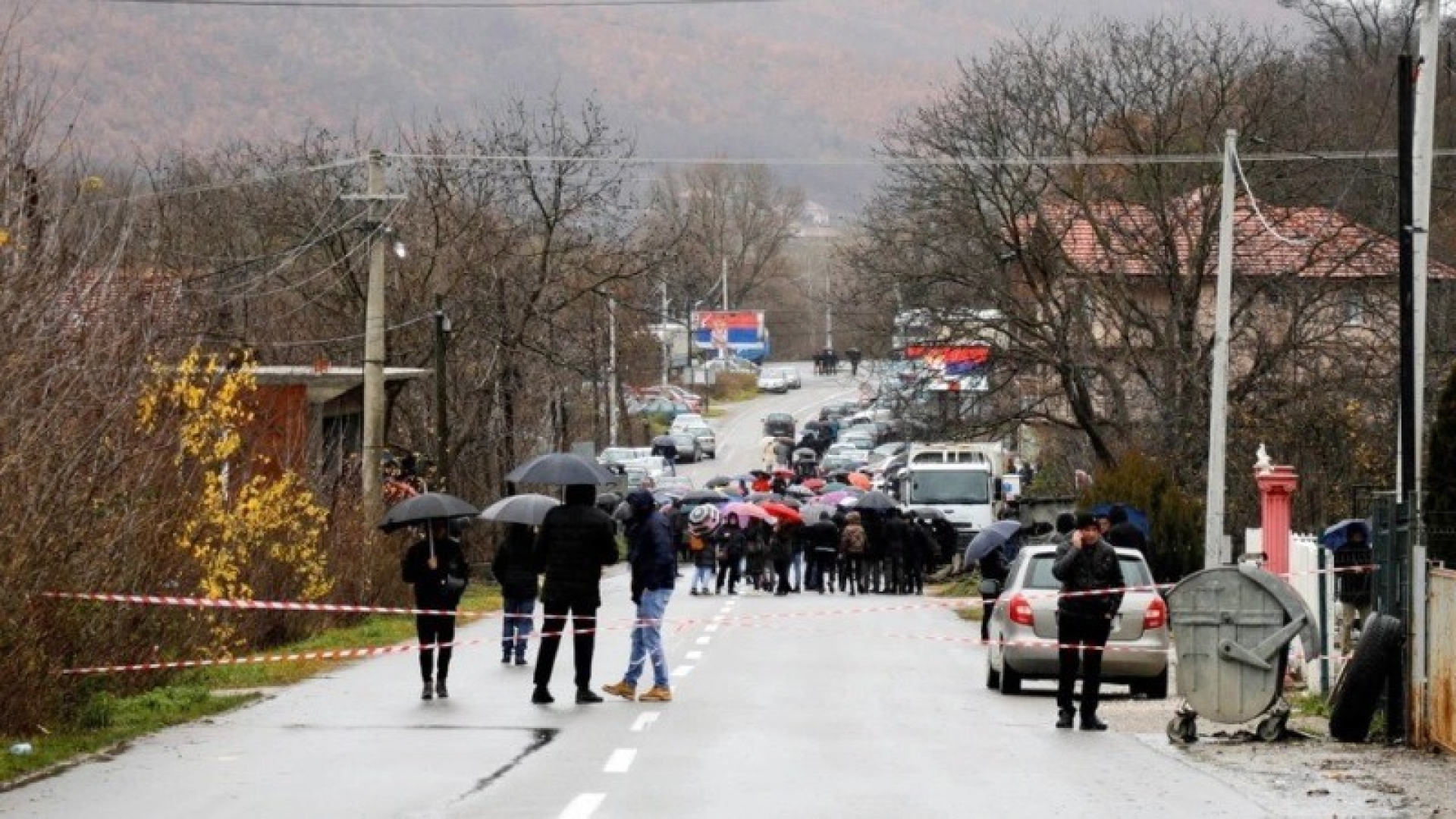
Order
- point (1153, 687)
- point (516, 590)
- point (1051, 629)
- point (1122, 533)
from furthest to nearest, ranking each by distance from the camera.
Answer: point (1122, 533) → point (516, 590) → point (1153, 687) → point (1051, 629)

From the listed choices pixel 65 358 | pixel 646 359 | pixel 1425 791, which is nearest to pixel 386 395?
pixel 65 358

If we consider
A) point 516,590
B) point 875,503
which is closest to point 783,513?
point 875,503

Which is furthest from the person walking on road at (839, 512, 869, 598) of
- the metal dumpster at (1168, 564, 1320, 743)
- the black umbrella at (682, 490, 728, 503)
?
the metal dumpster at (1168, 564, 1320, 743)

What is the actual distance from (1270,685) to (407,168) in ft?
150

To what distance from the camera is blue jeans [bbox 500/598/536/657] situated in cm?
2527

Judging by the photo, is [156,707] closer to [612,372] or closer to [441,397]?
[441,397]

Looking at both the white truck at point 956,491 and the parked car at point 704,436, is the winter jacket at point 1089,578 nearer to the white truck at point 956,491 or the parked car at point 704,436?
the white truck at point 956,491

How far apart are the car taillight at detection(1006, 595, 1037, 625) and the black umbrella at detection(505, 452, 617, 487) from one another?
388 centimetres

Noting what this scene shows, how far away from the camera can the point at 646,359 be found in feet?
341

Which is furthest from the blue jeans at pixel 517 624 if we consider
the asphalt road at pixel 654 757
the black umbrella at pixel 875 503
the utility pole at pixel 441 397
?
the black umbrella at pixel 875 503

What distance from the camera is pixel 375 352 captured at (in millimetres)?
38781

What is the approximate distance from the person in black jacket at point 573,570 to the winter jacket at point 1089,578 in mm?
3716

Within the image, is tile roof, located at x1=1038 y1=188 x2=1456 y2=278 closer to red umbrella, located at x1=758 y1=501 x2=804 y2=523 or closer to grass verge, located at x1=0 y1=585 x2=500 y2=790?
red umbrella, located at x1=758 y1=501 x2=804 y2=523

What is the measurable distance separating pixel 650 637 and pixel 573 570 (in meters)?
0.92
